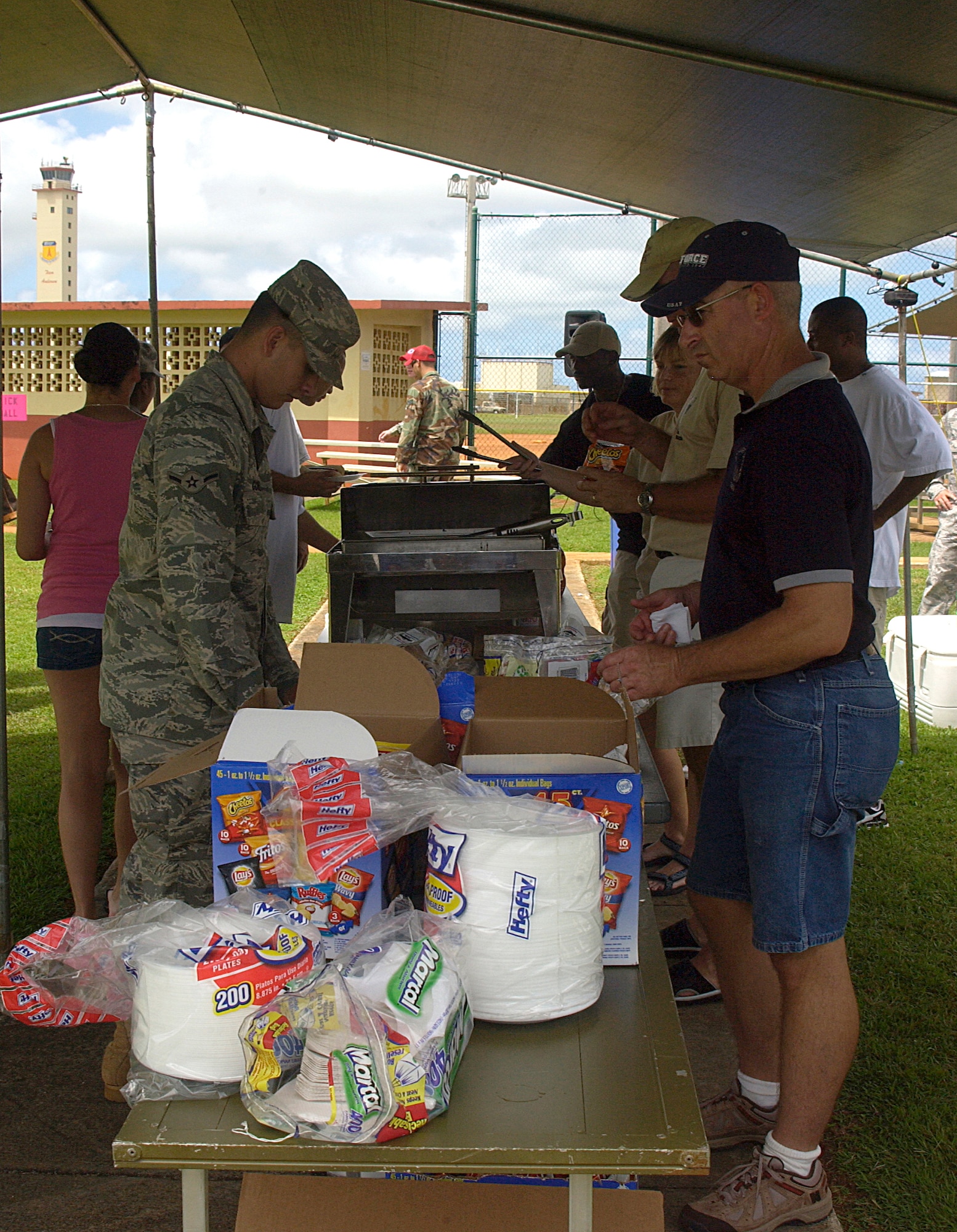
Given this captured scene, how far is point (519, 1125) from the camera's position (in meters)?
1.12

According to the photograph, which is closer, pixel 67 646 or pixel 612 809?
pixel 612 809

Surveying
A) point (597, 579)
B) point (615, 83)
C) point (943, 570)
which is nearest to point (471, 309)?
point (597, 579)

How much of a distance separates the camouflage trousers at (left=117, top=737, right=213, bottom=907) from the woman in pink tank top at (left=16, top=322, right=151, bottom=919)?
0.98 metres

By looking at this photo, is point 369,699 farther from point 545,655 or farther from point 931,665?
point 931,665

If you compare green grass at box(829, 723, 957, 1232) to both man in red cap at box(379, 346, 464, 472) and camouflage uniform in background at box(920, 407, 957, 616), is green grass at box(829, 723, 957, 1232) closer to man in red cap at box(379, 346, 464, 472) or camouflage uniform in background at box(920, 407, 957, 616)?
camouflage uniform in background at box(920, 407, 957, 616)

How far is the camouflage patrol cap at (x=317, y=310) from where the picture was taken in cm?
206

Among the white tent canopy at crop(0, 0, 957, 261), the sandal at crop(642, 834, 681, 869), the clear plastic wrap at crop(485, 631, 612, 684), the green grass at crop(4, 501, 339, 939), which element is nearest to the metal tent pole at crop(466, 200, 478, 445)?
the green grass at crop(4, 501, 339, 939)

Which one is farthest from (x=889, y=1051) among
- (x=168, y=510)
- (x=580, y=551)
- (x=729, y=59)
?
(x=580, y=551)

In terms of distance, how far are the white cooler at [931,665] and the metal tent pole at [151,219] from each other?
4267 mm

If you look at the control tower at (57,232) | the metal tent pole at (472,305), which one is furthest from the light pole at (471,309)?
the control tower at (57,232)

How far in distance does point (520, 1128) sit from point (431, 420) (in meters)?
10.7

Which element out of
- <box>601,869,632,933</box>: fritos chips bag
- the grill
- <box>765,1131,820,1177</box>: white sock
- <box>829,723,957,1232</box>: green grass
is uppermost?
the grill

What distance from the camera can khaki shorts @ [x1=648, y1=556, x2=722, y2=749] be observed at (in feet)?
9.91

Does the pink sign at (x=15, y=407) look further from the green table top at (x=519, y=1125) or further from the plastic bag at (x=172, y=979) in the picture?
the green table top at (x=519, y=1125)
